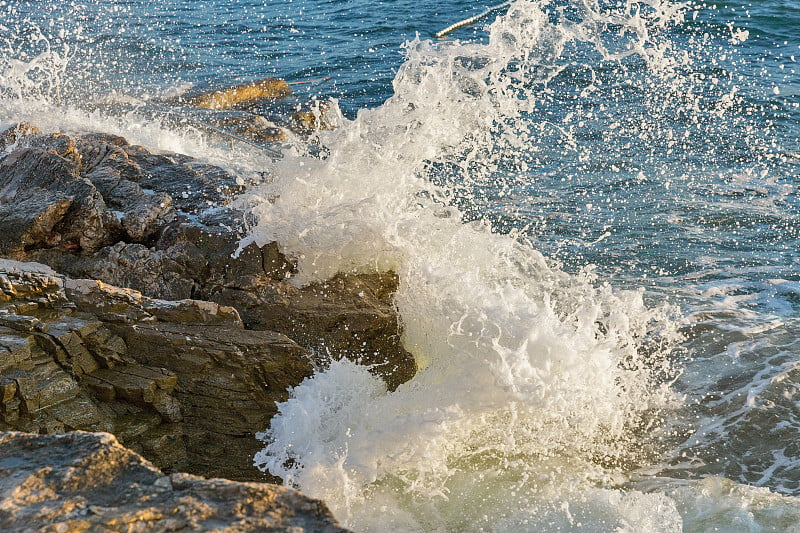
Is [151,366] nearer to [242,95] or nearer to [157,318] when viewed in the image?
[157,318]

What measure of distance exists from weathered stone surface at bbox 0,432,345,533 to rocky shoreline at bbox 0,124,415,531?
1.46 meters

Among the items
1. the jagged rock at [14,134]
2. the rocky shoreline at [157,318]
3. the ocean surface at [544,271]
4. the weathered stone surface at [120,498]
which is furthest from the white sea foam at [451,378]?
the jagged rock at [14,134]

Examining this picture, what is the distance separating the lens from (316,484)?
149 inches

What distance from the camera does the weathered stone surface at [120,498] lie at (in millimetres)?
1884

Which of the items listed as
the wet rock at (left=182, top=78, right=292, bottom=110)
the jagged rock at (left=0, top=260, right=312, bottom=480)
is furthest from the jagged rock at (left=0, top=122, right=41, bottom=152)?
the wet rock at (left=182, top=78, right=292, bottom=110)

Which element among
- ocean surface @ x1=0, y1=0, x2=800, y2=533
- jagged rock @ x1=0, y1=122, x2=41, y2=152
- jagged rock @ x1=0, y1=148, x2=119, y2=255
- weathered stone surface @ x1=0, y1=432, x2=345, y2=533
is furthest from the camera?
jagged rock @ x1=0, y1=122, x2=41, y2=152

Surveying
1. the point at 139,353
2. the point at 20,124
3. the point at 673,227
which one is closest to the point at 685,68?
the point at 673,227

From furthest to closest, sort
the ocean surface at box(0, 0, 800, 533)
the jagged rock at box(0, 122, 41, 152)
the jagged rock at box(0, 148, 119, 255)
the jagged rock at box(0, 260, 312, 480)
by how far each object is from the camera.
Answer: the jagged rock at box(0, 122, 41, 152) → the jagged rock at box(0, 148, 119, 255) → the ocean surface at box(0, 0, 800, 533) → the jagged rock at box(0, 260, 312, 480)

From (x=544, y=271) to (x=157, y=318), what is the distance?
2914mm

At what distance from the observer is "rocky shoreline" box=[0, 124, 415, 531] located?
3.75 m

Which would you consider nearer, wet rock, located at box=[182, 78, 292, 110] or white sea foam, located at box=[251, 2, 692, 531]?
white sea foam, located at box=[251, 2, 692, 531]

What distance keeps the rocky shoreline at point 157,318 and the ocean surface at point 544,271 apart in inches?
7.1

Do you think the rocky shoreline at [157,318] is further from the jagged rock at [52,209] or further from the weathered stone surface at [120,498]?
the weathered stone surface at [120,498]

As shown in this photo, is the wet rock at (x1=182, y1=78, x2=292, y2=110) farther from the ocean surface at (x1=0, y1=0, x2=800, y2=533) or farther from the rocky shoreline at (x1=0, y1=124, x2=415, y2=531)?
the rocky shoreline at (x1=0, y1=124, x2=415, y2=531)
